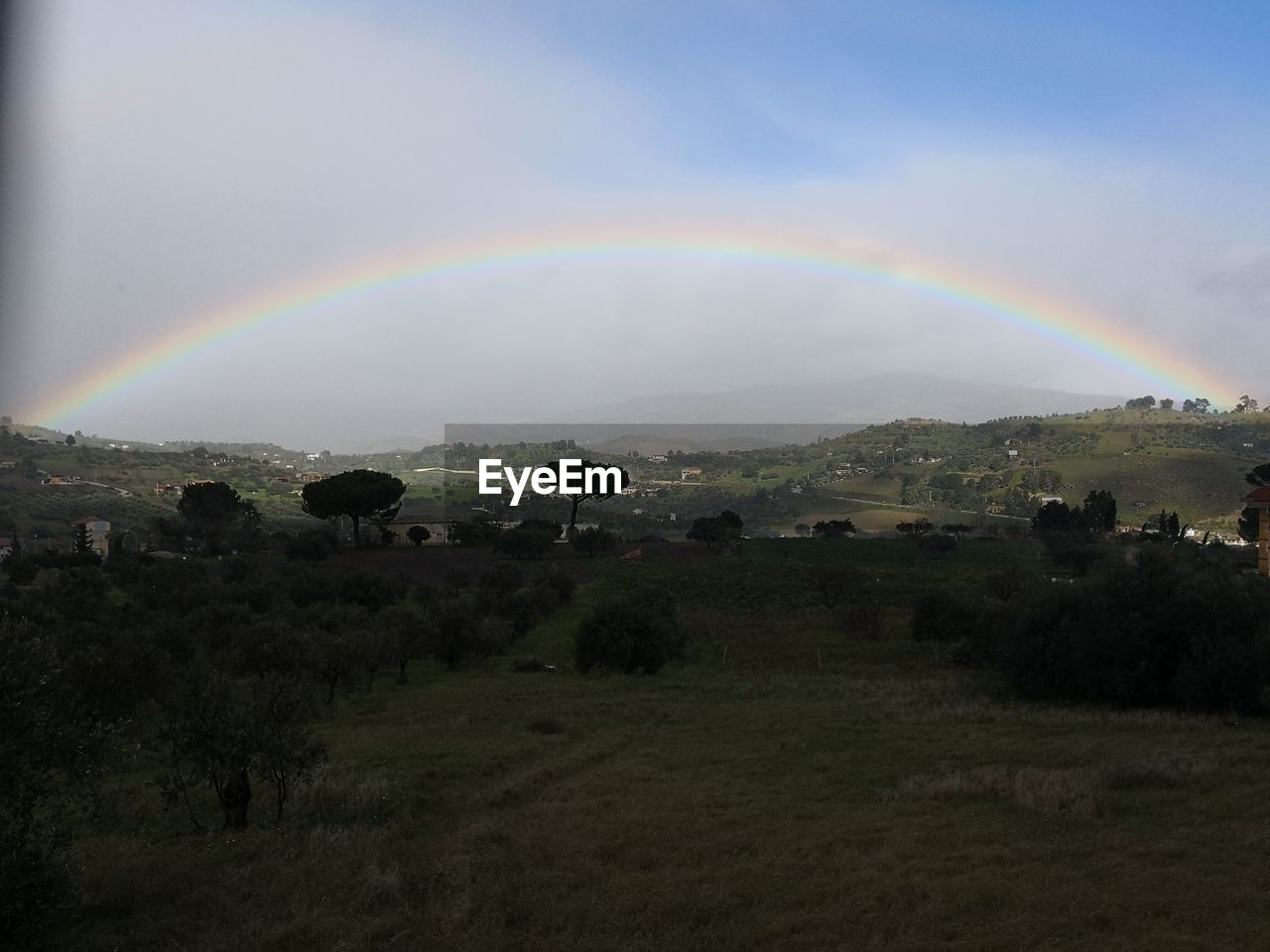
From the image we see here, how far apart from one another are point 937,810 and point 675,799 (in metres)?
3.96

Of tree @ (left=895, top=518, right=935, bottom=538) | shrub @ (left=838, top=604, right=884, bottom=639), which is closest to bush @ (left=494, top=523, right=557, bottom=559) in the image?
shrub @ (left=838, top=604, right=884, bottom=639)

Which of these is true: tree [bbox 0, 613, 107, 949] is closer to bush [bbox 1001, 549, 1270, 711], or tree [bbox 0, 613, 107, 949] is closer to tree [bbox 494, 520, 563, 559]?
bush [bbox 1001, 549, 1270, 711]

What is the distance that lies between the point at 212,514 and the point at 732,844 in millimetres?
76649

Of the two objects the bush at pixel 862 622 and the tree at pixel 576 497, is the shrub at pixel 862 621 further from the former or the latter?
the tree at pixel 576 497

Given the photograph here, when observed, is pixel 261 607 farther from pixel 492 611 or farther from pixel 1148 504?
pixel 1148 504

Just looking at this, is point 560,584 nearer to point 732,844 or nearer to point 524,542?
A: point 524,542

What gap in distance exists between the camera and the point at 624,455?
152 m

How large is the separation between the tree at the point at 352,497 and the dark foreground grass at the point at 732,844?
58411 mm

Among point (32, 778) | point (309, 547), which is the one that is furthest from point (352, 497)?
point (32, 778)

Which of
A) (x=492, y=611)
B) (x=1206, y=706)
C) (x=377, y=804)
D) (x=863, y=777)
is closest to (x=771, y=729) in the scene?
(x=863, y=777)

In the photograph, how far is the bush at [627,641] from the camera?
1214 inches

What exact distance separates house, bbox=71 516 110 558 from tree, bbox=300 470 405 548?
16467 millimetres

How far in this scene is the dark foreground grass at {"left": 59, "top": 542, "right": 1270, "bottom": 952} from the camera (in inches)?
342

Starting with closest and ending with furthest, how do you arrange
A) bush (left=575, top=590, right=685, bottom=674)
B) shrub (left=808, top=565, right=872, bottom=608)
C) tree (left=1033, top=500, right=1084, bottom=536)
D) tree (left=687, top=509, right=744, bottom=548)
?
bush (left=575, top=590, right=685, bottom=674), shrub (left=808, top=565, right=872, bottom=608), tree (left=687, top=509, right=744, bottom=548), tree (left=1033, top=500, right=1084, bottom=536)
